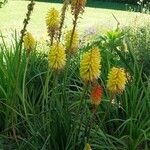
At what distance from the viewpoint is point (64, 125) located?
3422 mm

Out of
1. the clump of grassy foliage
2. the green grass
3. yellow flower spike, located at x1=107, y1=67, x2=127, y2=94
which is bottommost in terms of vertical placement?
the green grass

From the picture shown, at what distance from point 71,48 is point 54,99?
1.22 feet

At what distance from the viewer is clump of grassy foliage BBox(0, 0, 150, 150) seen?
339 cm

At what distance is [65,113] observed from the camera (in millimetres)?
3443

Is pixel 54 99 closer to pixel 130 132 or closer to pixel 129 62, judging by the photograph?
pixel 130 132

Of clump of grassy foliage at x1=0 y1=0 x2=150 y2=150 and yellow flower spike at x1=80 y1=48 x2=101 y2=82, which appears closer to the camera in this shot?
yellow flower spike at x1=80 y1=48 x2=101 y2=82

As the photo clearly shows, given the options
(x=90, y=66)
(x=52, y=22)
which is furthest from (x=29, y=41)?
(x=90, y=66)

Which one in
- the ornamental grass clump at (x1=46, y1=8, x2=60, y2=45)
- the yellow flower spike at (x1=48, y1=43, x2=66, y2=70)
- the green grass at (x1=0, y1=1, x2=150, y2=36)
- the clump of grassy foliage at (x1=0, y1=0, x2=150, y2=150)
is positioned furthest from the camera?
the green grass at (x1=0, y1=1, x2=150, y2=36)

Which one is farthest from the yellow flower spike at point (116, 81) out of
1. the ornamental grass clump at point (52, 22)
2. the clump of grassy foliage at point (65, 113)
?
the ornamental grass clump at point (52, 22)

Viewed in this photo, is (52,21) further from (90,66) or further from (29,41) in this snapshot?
(90,66)

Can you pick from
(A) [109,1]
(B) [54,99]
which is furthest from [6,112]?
(A) [109,1]

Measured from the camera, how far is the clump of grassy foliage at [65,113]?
11.1ft

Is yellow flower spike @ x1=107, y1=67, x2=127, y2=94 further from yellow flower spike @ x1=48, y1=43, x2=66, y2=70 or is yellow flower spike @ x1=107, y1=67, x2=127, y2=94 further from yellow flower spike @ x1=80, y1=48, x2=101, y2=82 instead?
yellow flower spike @ x1=48, y1=43, x2=66, y2=70

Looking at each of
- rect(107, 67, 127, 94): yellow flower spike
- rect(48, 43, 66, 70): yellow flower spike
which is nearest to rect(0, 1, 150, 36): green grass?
rect(48, 43, 66, 70): yellow flower spike
